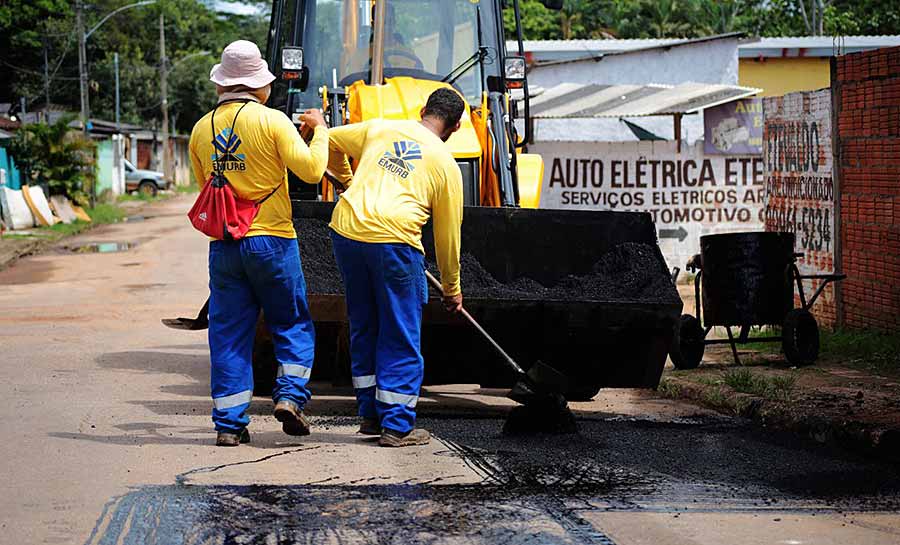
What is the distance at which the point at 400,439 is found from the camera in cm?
697

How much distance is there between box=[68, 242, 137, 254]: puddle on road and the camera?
2528 cm

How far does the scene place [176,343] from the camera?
39.6 ft

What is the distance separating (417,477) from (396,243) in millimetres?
1378

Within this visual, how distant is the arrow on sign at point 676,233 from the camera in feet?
56.1

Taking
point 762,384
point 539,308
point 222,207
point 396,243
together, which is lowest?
point 762,384

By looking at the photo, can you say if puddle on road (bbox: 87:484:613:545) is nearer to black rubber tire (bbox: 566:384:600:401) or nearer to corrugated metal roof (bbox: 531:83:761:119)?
black rubber tire (bbox: 566:384:600:401)

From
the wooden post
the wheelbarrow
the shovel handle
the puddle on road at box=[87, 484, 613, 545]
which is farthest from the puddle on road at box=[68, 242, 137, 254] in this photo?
the puddle on road at box=[87, 484, 613, 545]

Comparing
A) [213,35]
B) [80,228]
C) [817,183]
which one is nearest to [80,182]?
[80,228]

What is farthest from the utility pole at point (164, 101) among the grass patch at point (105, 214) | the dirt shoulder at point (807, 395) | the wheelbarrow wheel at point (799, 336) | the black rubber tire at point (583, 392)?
the black rubber tire at point (583, 392)

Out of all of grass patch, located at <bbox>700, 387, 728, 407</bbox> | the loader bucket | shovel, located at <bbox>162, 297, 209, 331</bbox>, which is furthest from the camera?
grass patch, located at <bbox>700, 387, 728, 407</bbox>

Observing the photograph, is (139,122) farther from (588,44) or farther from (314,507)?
(314,507)

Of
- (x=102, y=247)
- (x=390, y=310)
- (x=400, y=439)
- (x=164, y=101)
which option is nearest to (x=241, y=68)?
(x=390, y=310)

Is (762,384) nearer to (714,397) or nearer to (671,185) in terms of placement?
(714,397)

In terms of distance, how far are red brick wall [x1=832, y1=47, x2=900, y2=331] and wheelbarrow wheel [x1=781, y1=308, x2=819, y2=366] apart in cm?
116
